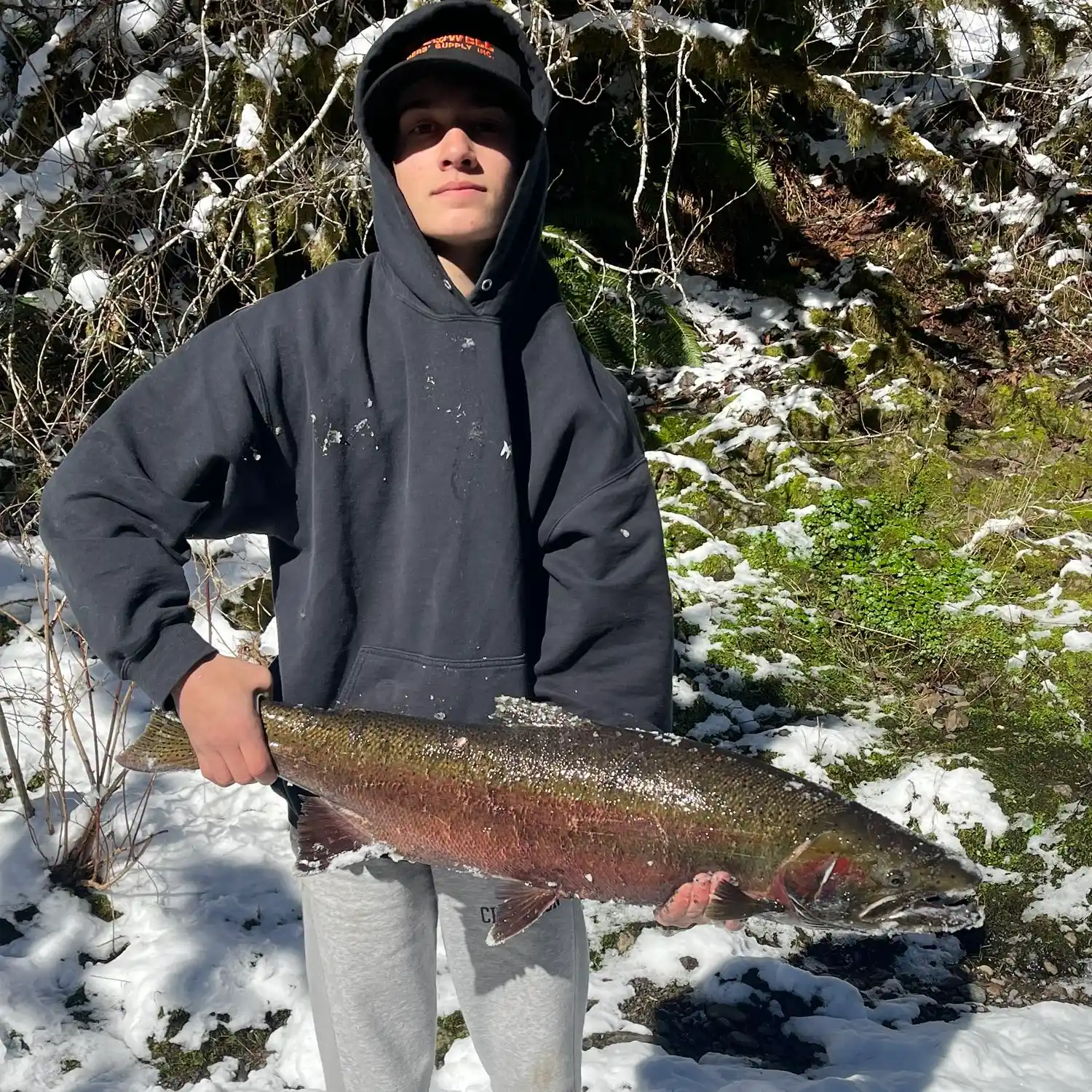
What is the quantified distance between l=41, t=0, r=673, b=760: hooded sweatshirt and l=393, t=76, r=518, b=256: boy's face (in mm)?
47

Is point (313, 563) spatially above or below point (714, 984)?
above

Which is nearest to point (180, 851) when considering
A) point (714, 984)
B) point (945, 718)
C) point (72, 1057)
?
point (72, 1057)

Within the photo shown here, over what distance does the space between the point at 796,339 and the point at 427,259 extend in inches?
282

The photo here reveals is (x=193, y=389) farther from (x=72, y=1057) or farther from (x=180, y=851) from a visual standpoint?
(x=180, y=851)

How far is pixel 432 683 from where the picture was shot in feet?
6.43

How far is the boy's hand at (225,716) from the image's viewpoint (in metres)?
1.70

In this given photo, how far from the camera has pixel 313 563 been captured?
191 cm

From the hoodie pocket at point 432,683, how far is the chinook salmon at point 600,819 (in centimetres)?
10

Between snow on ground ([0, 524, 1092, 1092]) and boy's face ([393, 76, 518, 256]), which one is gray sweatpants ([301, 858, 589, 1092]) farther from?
boy's face ([393, 76, 518, 256])

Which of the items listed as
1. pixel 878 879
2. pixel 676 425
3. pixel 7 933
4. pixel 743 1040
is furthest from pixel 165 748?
pixel 676 425

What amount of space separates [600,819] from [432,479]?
828 mm

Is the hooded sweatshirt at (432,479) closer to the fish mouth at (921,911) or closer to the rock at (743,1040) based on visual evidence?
the fish mouth at (921,911)

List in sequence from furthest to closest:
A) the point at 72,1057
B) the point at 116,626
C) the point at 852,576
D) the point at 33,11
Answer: the point at 852,576, the point at 33,11, the point at 72,1057, the point at 116,626

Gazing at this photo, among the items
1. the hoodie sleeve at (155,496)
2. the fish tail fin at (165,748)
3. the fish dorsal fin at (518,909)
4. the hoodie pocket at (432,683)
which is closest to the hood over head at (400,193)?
the hoodie sleeve at (155,496)
